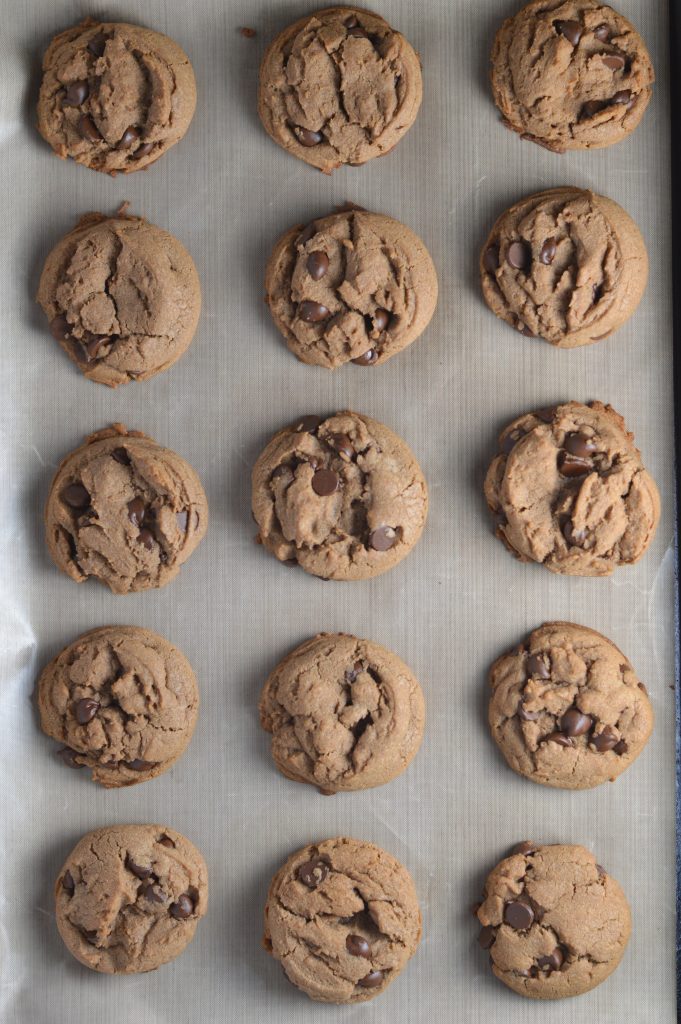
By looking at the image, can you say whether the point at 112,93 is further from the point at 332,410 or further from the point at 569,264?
the point at 569,264

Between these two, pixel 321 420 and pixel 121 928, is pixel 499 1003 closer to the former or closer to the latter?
pixel 121 928

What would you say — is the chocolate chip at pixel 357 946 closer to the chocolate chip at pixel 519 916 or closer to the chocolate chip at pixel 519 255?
the chocolate chip at pixel 519 916

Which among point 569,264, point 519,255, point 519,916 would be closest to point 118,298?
point 519,255

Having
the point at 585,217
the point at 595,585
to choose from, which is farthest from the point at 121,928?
the point at 585,217

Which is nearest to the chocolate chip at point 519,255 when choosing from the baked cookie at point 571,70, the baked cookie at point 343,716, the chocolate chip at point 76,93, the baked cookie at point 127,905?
the baked cookie at point 571,70

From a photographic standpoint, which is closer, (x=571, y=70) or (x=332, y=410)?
(x=571, y=70)

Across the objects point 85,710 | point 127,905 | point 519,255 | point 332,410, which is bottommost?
point 127,905
